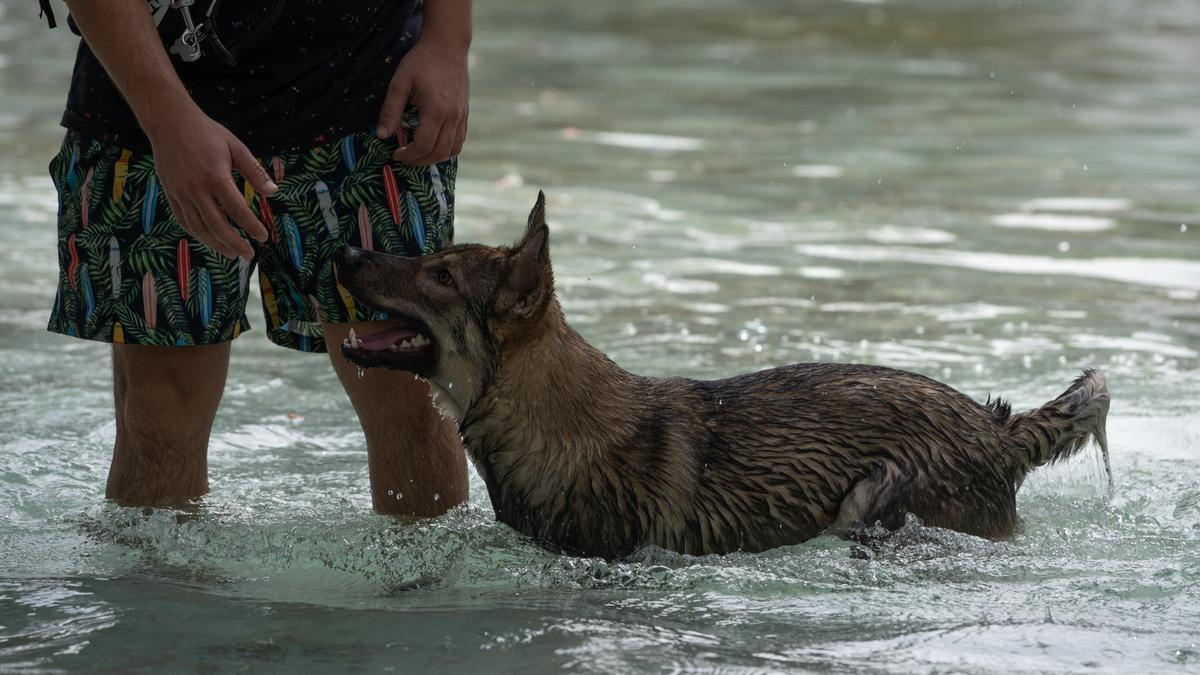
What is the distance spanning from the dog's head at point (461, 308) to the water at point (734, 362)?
60 cm

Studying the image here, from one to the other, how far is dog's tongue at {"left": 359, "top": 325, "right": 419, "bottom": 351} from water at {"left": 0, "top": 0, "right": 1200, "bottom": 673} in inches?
26.3

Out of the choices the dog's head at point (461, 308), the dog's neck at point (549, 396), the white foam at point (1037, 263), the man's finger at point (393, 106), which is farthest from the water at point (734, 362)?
the man's finger at point (393, 106)

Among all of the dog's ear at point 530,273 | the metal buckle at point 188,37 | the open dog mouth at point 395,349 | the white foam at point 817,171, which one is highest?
the white foam at point 817,171

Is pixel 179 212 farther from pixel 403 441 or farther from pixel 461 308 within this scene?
pixel 403 441

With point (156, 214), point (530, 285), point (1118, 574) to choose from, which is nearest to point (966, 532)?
point (1118, 574)

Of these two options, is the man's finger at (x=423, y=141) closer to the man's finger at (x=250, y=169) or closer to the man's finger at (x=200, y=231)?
the man's finger at (x=250, y=169)

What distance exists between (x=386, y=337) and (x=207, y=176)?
2.72 ft

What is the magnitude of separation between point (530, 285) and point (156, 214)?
110cm

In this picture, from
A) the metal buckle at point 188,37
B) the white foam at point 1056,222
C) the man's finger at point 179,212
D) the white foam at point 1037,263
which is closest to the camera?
the man's finger at point 179,212

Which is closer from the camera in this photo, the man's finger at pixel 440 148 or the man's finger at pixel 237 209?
the man's finger at pixel 237 209

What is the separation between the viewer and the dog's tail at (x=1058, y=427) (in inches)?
208

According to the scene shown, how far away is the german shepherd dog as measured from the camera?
194 inches

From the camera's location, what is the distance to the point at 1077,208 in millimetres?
10773

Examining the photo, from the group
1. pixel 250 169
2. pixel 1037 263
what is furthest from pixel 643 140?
pixel 250 169
